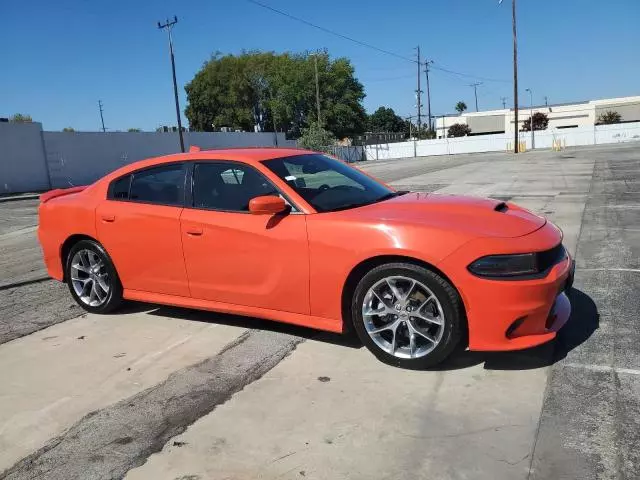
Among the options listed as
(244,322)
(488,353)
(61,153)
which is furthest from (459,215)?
(61,153)

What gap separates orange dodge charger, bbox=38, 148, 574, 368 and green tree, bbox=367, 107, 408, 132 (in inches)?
5809

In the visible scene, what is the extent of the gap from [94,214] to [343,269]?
2.56 m

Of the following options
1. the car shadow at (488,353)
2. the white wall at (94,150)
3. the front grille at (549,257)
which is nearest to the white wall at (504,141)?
the white wall at (94,150)

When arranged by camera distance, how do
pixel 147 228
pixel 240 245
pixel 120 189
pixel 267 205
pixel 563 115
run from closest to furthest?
pixel 267 205 → pixel 240 245 → pixel 147 228 → pixel 120 189 → pixel 563 115

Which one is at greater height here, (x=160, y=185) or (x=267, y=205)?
(x=160, y=185)

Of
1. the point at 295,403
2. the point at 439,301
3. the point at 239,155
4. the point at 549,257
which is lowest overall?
the point at 295,403

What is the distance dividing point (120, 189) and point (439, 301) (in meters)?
3.10

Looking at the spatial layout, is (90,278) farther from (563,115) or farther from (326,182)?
(563,115)

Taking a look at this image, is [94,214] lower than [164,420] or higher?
higher

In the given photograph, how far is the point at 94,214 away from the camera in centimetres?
495

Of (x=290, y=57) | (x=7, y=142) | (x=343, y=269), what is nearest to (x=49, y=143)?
(x=7, y=142)

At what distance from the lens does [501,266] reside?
10.9 ft

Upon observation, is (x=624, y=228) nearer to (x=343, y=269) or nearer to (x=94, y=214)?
(x=343, y=269)

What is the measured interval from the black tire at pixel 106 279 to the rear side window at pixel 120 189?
0.47m
